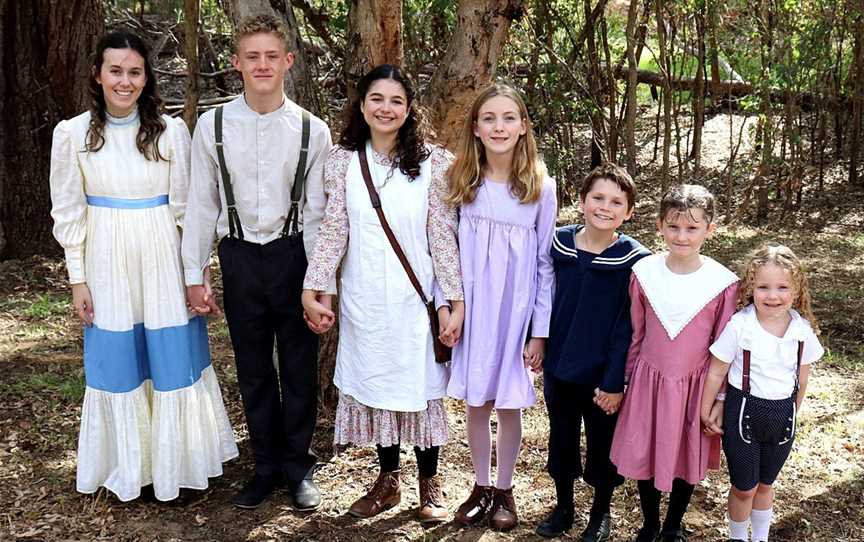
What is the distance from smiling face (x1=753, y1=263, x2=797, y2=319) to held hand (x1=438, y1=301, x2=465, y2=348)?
103cm

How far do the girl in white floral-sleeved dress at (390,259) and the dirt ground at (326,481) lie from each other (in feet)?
1.96

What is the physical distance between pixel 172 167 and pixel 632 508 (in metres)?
2.35

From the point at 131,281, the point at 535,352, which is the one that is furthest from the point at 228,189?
the point at 535,352

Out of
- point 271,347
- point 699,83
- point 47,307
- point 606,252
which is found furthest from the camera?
point 699,83

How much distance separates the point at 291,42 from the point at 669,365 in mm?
2169

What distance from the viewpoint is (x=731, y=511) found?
3.30 m

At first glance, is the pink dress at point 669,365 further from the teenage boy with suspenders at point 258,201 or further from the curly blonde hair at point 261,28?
the curly blonde hair at point 261,28

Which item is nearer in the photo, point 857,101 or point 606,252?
point 606,252

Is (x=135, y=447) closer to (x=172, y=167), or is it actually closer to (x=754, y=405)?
(x=172, y=167)

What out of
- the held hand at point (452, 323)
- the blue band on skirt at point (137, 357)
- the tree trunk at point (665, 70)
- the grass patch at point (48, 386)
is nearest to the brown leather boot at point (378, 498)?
the held hand at point (452, 323)

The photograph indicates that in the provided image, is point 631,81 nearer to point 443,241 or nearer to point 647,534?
point 443,241

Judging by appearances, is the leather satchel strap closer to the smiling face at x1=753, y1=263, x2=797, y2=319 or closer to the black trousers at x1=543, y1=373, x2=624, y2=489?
the black trousers at x1=543, y1=373, x2=624, y2=489

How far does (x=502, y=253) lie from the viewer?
3.27 metres

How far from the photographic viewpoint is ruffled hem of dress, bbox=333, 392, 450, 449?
3422 millimetres
